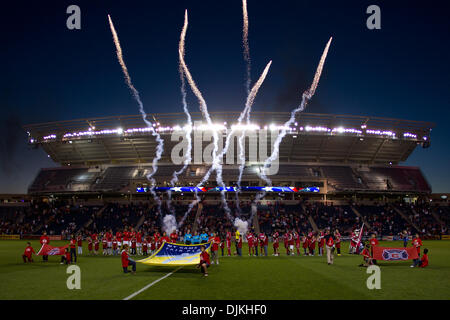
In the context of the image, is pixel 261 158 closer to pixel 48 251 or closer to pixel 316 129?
pixel 316 129

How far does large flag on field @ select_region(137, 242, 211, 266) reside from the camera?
55.1 ft

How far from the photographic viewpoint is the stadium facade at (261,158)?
5138cm

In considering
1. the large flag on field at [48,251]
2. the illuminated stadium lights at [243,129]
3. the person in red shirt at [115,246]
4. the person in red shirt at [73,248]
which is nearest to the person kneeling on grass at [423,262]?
the person in red shirt at [73,248]

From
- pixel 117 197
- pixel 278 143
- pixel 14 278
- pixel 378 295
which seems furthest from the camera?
pixel 117 197

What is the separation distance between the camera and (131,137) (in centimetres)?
5353

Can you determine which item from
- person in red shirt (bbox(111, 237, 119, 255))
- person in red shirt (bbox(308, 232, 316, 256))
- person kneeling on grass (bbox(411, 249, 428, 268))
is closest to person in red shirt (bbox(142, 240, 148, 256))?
person in red shirt (bbox(111, 237, 119, 255))

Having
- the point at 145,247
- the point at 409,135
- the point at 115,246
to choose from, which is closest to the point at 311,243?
the point at 145,247

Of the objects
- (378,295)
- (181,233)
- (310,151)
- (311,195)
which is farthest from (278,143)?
(378,295)

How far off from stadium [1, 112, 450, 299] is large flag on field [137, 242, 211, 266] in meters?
26.6

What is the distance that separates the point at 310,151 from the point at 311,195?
7456 mm

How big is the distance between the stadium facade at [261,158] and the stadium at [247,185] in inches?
6.8

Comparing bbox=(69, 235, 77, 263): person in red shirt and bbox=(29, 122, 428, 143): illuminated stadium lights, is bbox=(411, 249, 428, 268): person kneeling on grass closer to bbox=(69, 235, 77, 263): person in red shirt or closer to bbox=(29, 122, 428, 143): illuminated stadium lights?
bbox=(69, 235, 77, 263): person in red shirt
